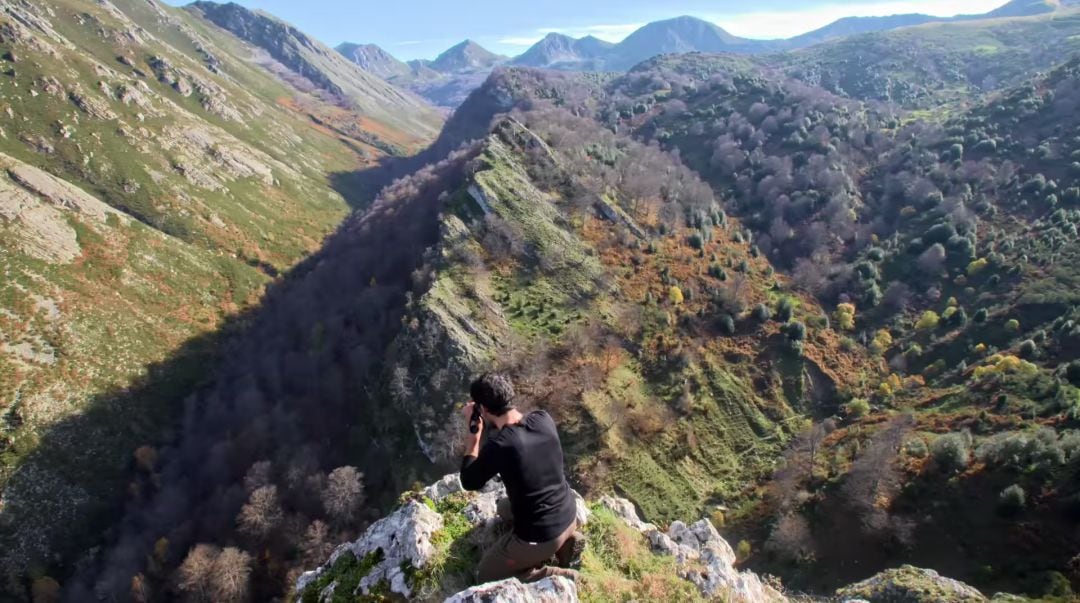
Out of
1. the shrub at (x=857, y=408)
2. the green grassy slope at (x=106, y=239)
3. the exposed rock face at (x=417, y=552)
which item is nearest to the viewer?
the exposed rock face at (x=417, y=552)

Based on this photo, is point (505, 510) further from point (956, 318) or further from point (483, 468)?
point (956, 318)

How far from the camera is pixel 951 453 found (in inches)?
1608

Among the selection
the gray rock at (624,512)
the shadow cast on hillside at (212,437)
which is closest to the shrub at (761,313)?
A: the shadow cast on hillside at (212,437)

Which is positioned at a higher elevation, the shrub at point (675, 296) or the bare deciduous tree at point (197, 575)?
the shrub at point (675, 296)

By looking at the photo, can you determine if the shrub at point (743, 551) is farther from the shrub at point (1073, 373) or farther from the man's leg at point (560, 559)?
the man's leg at point (560, 559)

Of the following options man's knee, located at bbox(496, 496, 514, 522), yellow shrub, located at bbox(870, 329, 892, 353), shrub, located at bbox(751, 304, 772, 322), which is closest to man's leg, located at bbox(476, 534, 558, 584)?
man's knee, located at bbox(496, 496, 514, 522)

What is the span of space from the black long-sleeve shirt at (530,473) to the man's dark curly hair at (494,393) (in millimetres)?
364

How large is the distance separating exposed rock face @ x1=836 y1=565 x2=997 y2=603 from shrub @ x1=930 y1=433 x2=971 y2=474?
1650 centimetres

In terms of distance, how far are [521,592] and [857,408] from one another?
59.0 meters

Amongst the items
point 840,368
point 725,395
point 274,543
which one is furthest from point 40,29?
point 840,368

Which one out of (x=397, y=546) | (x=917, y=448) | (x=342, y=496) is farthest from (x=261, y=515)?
(x=917, y=448)

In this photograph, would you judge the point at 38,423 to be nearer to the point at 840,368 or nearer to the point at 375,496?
the point at 375,496

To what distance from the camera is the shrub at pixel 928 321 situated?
218 ft

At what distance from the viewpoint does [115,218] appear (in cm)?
9400
